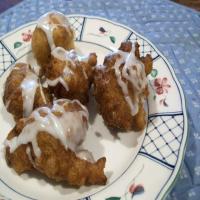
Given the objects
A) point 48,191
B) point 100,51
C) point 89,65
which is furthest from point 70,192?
point 100,51

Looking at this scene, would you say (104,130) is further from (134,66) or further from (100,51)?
(100,51)

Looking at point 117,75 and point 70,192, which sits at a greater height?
point 117,75

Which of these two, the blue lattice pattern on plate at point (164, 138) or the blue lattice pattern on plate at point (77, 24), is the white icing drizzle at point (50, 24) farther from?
the blue lattice pattern on plate at point (164, 138)

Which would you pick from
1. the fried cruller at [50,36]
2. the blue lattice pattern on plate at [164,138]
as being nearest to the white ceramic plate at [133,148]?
the blue lattice pattern on plate at [164,138]

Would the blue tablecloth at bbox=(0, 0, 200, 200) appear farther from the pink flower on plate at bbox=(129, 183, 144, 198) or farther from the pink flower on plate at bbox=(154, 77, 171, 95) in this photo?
the pink flower on plate at bbox=(129, 183, 144, 198)

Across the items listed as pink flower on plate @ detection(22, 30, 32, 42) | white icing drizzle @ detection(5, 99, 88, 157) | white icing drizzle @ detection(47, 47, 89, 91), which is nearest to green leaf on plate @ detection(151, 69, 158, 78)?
white icing drizzle @ detection(47, 47, 89, 91)

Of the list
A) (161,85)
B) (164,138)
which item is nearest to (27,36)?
(161,85)

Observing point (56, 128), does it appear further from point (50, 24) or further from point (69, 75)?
point (50, 24)
